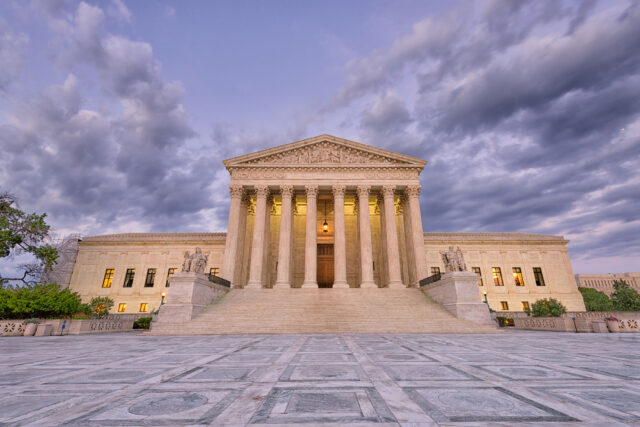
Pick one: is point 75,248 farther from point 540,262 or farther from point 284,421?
point 540,262

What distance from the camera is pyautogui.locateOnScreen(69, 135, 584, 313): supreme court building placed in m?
27.5

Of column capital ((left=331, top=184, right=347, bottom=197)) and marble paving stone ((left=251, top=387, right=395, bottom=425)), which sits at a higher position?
column capital ((left=331, top=184, right=347, bottom=197))

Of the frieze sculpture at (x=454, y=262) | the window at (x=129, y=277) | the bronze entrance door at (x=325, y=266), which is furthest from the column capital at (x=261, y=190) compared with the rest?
the window at (x=129, y=277)

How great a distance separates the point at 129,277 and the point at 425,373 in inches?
1625

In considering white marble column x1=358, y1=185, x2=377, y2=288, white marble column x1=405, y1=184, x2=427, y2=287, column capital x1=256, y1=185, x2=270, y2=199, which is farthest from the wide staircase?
column capital x1=256, y1=185, x2=270, y2=199

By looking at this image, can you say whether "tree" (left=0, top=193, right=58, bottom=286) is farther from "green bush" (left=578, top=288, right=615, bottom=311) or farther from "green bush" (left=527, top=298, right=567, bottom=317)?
"green bush" (left=578, top=288, right=615, bottom=311)

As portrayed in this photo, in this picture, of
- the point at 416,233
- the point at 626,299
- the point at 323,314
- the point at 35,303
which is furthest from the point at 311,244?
the point at 626,299

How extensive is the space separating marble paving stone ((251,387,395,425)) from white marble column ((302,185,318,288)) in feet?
71.8

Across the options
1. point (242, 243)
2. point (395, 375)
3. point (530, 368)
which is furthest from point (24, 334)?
point (530, 368)

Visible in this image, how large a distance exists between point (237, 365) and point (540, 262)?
4400 centimetres

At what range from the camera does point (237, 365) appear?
218 inches

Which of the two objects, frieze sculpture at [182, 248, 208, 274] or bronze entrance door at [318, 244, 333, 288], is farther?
bronze entrance door at [318, 244, 333, 288]

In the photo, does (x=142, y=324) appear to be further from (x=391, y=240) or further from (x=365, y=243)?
(x=391, y=240)

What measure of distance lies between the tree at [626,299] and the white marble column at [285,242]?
33.0 meters
